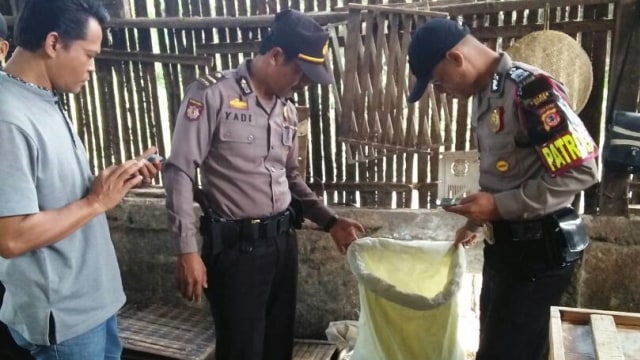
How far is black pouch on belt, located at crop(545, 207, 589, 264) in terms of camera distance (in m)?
1.98

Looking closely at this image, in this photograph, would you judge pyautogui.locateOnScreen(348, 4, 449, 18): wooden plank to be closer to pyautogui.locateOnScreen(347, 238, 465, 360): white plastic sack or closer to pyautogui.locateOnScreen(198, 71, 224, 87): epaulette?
pyautogui.locateOnScreen(198, 71, 224, 87): epaulette

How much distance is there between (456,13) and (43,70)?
7.55ft

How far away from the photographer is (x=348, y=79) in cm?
315

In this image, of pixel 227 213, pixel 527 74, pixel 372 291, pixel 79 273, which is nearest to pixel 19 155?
pixel 79 273

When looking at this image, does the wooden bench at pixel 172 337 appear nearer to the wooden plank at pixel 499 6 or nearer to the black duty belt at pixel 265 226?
the black duty belt at pixel 265 226

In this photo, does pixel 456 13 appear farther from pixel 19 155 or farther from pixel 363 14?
pixel 19 155

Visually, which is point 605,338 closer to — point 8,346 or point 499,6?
point 499,6

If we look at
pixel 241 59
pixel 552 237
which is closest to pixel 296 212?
pixel 552 237

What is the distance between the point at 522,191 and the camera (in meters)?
1.95

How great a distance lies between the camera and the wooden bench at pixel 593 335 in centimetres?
149

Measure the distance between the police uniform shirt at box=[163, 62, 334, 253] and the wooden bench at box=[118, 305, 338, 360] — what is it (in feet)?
4.33

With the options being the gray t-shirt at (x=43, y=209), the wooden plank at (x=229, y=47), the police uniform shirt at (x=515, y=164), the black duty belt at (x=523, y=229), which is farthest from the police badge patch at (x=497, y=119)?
the wooden plank at (x=229, y=47)

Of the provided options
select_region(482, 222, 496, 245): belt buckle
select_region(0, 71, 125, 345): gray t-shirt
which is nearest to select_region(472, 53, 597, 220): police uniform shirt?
select_region(482, 222, 496, 245): belt buckle

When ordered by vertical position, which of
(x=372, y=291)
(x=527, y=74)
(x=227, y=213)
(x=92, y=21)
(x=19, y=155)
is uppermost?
(x=92, y=21)
